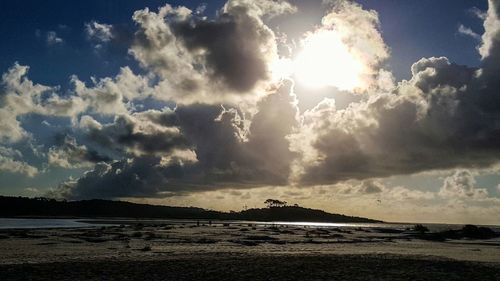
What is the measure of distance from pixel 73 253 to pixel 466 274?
32878mm

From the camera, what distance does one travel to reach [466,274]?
3284 cm

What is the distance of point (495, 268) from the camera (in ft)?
119

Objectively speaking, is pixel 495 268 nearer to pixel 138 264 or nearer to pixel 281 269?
pixel 281 269

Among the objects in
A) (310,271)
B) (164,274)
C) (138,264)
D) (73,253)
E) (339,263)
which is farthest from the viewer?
(73,253)

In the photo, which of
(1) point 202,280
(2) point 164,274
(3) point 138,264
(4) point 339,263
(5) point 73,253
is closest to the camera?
(1) point 202,280

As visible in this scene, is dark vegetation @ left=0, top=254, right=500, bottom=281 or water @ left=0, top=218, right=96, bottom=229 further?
water @ left=0, top=218, right=96, bottom=229

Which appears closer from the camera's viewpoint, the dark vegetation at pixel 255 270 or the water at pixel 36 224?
the dark vegetation at pixel 255 270

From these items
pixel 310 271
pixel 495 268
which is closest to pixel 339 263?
pixel 310 271

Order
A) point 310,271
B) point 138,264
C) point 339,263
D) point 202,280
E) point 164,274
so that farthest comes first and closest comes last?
point 339,263 < point 138,264 < point 310,271 < point 164,274 < point 202,280

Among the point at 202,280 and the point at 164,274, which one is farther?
the point at 164,274

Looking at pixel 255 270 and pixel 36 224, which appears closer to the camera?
pixel 255 270

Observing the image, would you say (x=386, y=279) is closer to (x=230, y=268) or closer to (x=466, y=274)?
(x=466, y=274)

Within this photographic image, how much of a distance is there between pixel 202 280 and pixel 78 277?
7064 mm

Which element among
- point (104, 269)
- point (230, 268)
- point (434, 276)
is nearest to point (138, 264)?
point (104, 269)
